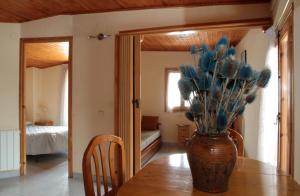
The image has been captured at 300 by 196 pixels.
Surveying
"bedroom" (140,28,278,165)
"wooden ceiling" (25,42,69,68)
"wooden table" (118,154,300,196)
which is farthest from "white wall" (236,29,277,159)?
"wooden ceiling" (25,42,69,68)

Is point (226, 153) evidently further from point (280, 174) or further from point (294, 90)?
point (294, 90)

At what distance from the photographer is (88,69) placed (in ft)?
12.1

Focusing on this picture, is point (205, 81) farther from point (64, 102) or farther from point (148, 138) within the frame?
point (64, 102)

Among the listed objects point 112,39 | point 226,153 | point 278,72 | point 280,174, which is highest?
point 112,39

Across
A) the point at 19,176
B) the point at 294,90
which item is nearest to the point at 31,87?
the point at 19,176

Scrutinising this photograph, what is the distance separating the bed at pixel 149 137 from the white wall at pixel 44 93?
2.56m

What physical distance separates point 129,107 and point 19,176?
2.01 meters

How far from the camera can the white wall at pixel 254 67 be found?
3543 mm

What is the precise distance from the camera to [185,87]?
117cm

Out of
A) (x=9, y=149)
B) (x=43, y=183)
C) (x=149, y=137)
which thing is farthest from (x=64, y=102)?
(x=43, y=183)

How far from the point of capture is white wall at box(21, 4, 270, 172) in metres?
3.53

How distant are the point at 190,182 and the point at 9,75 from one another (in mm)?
3554

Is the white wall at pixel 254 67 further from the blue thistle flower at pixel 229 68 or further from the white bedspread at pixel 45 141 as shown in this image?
the white bedspread at pixel 45 141

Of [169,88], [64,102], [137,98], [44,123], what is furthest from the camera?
[64,102]
